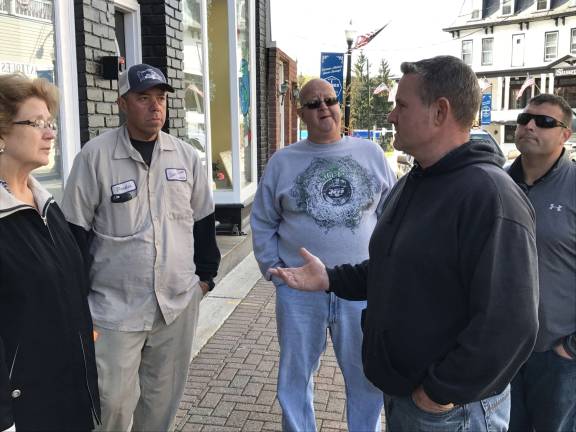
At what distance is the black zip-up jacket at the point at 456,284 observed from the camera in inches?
60.9

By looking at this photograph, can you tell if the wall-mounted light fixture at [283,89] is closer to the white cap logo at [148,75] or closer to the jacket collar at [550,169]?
the white cap logo at [148,75]

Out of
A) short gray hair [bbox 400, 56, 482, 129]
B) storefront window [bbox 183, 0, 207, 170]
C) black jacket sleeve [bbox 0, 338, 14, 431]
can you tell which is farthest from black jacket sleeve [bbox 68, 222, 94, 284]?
storefront window [bbox 183, 0, 207, 170]

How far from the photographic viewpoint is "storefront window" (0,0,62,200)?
3533 mm

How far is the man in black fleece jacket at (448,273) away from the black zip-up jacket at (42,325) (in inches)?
42.8

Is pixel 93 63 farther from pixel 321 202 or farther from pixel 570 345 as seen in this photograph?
pixel 570 345

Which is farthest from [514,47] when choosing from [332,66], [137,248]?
[137,248]

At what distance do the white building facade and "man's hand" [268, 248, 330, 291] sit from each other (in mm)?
36414

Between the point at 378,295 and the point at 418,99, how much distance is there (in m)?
0.66

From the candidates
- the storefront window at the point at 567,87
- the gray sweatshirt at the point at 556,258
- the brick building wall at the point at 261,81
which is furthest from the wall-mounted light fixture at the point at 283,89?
the storefront window at the point at 567,87

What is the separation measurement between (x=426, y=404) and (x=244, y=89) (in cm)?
722

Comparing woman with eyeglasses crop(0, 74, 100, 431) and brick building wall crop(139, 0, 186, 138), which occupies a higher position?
brick building wall crop(139, 0, 186, 138)

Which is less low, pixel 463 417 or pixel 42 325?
pixel 42 325

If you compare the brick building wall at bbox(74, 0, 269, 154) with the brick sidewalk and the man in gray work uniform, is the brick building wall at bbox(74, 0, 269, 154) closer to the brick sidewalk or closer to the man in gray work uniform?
the man in gray work uniform

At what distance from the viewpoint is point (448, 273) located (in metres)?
1.63
